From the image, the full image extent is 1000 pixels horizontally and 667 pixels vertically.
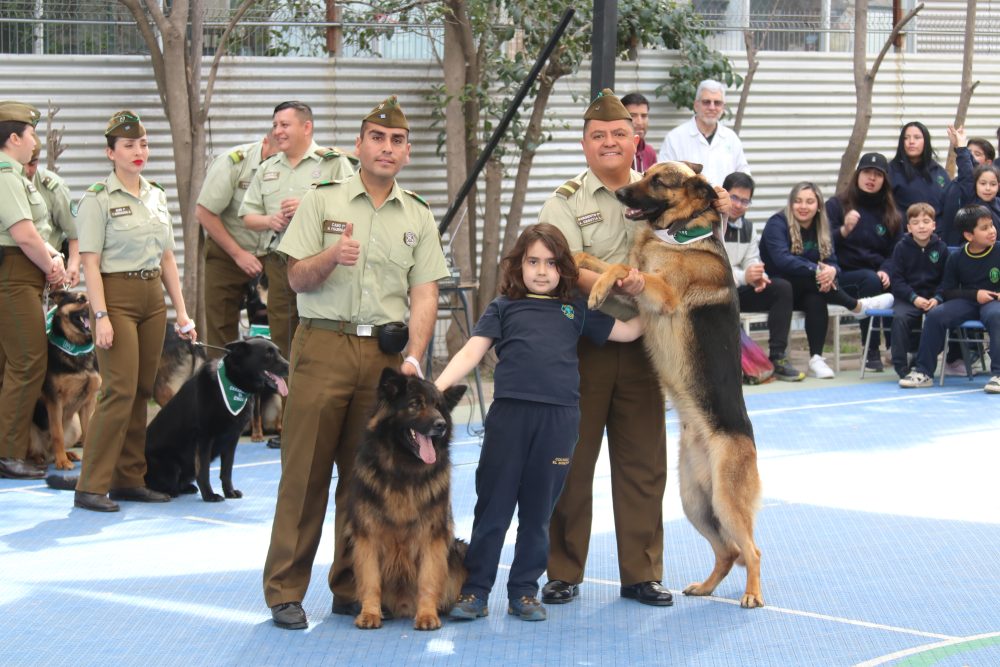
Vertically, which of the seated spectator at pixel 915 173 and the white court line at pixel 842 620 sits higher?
the seated spectator at pixel 915 173

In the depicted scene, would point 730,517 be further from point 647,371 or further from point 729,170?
point 729,170

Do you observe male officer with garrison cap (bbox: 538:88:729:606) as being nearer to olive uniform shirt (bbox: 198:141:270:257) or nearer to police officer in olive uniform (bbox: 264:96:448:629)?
police officer in olive uniform (bbox: 264:96:448:629)

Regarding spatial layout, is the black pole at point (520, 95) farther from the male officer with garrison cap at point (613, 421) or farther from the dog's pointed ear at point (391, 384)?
the dog's pointed ear at point (391, 384)

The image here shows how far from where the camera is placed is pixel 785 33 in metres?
14.0

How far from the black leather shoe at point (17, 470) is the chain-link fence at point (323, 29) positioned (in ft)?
15.0

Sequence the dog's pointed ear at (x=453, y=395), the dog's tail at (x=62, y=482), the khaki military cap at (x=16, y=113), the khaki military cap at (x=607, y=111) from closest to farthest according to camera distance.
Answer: the dog's pointed ear at (x=453, y=395) < the khaki military cap at (x=607, y=111) < the khaki military cap at (x=16, y=113) < the dog's tail at (x=62, y=482)

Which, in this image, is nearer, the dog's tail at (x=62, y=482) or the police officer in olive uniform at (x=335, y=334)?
the police officer in olive uniform at (x=335, y=334)

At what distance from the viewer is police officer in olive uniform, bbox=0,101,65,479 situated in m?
7.16

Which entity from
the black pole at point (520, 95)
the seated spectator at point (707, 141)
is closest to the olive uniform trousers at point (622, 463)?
the black pole at point (520, 95)

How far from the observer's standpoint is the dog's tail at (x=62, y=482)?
7312 mm

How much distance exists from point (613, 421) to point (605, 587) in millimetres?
760

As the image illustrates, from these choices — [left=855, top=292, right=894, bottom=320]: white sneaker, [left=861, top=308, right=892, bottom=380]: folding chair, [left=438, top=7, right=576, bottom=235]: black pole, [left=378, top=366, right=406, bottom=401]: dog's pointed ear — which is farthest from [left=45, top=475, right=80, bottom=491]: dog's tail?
[left=855, top=292, right=894, bottom=320]: white sneaker

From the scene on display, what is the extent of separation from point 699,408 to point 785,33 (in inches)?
393

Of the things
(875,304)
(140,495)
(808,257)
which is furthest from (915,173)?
(140,495)
